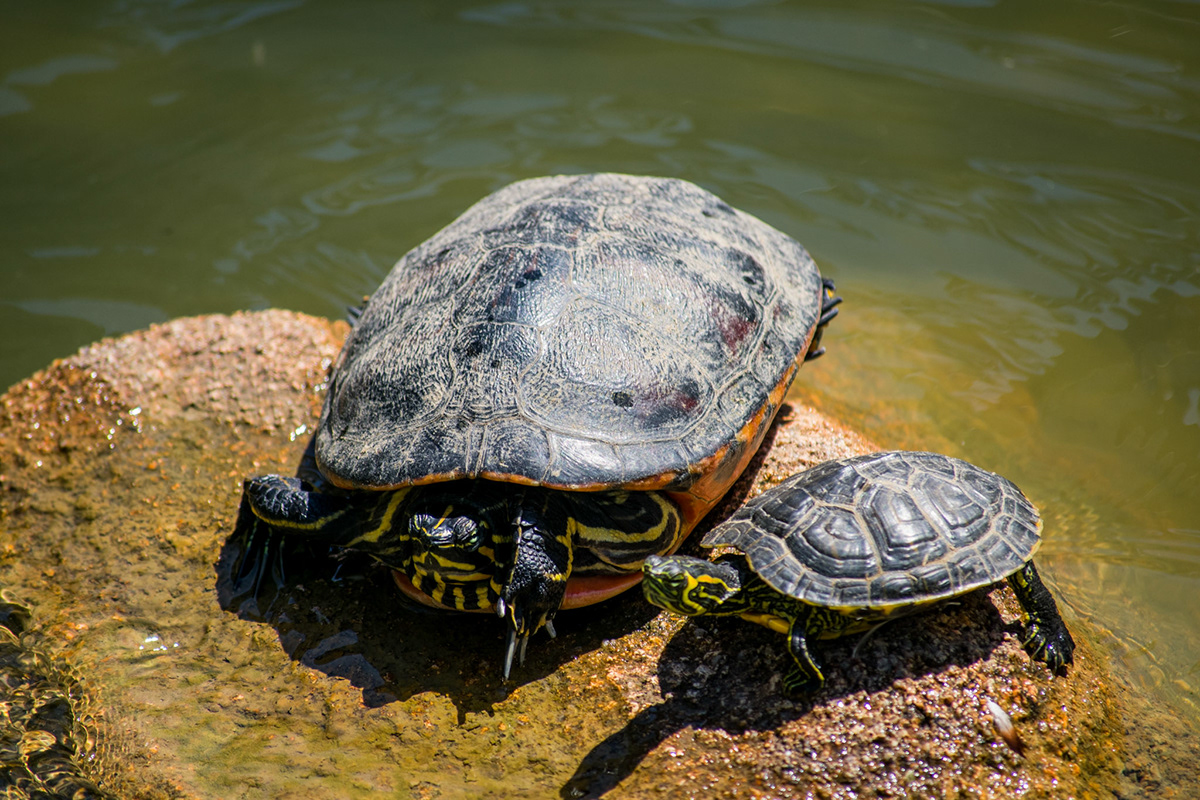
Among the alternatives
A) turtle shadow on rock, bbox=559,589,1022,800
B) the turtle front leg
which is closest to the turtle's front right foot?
turtle shadow on rock, bbox=559,589,1022,800

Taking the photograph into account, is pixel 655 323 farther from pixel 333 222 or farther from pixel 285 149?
pixel 285 149

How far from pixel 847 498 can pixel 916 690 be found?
2.44ft

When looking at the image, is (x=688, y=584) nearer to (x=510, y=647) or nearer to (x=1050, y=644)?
(x=510, y=647)

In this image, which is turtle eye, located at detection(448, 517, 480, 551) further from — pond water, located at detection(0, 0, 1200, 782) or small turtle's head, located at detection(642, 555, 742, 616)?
pond water, located at detection(0, 0, 1200, 782)

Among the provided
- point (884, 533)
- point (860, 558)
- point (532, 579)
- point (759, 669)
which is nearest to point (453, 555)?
point (532, 579)

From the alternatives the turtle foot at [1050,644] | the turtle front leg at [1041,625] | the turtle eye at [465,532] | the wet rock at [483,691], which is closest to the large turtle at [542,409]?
the turtle eye at [465,532]

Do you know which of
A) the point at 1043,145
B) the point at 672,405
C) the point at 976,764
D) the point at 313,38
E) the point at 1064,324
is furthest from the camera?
the point at 313,38

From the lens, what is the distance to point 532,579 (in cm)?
317

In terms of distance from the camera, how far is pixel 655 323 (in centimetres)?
380

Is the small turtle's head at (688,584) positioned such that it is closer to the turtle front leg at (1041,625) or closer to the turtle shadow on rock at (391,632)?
the turtle shadow on rock at (391,632)

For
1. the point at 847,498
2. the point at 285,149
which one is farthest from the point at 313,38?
the point at 847,498

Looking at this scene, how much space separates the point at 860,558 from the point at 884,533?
0.15 metres

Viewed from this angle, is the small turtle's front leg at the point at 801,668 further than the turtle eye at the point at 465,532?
No

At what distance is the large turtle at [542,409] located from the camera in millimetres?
3273
